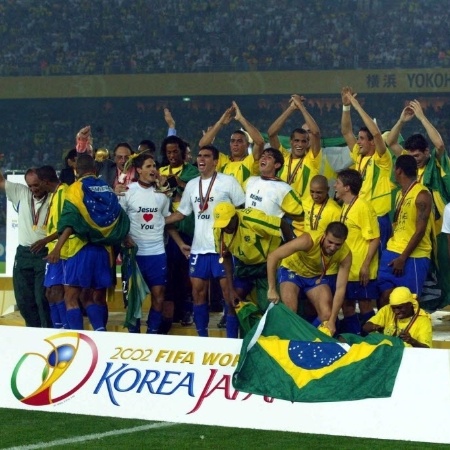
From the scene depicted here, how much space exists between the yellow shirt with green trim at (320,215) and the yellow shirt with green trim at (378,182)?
89 centimetres

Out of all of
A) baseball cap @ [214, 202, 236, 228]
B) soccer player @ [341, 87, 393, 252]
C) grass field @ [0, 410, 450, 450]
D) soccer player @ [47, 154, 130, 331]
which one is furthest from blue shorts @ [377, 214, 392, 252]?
grass field @ [0, 410, 450, 450]

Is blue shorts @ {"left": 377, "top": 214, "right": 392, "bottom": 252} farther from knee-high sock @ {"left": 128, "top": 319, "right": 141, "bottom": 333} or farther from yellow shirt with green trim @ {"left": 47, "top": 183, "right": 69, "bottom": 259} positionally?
yellow shirt with green trim @ {"left": 47, "top": 183, "right": 69, "bottom": 259}

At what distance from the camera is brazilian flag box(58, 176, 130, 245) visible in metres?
8.91

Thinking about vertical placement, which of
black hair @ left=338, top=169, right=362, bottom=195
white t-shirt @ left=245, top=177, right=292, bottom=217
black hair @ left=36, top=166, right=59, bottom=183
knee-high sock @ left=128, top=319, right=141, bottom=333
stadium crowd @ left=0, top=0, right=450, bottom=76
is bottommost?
knee-high sock @ left=128, top=319, right=141, bottom=333

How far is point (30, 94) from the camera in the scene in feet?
93.6

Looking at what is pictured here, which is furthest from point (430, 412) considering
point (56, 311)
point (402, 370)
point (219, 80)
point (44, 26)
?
point (44, 26)

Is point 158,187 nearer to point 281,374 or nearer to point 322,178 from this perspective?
point 322,178

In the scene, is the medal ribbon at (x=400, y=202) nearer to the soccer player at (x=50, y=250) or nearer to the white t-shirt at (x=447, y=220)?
the white t-shirt at (x=447, y=220)

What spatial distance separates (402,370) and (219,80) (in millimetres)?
22151

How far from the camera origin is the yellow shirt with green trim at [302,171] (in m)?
9.66

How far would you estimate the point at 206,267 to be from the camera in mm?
Answer: 8914

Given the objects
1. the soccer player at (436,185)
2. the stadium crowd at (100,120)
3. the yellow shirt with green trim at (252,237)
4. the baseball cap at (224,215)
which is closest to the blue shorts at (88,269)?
the yellow shirt with green trim at (252,237)

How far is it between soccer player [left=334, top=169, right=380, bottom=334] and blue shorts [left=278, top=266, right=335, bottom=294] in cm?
45

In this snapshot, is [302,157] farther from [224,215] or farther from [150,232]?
[224,215]
